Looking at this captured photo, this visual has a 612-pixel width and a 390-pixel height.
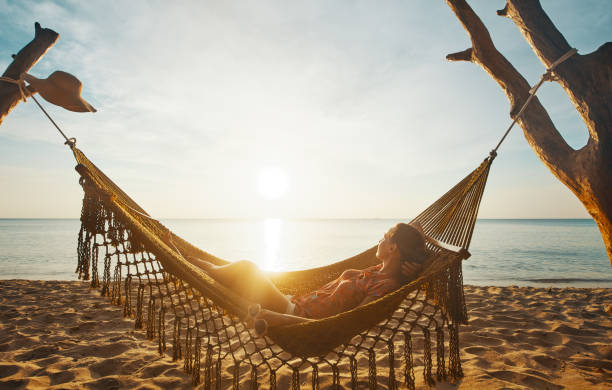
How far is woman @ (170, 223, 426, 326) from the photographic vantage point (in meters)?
1.42

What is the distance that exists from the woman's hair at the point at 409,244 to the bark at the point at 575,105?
920 mm

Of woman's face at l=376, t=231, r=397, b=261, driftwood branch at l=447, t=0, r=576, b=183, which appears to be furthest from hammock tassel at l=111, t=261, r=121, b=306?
driftwood branch at l=447, t=0, r=576, b=183

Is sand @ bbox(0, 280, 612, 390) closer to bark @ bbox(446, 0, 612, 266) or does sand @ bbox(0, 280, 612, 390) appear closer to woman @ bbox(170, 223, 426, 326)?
woman @ bbox(170, 223, 426, 326)

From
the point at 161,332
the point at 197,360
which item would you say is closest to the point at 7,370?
the point at 161,332

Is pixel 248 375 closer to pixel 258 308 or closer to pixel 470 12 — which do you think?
pixel 258 308

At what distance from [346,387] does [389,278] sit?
0.53m

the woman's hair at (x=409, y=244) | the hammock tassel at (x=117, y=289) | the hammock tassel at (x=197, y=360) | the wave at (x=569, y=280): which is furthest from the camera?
the wave at (x=569, y=280)

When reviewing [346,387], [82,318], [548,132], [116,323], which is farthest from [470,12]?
[82,318]

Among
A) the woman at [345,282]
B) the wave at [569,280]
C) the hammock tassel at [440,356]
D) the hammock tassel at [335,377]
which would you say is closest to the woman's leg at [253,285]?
the woman at [345,282]

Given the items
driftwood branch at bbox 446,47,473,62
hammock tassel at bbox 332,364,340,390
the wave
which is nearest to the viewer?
hammock tassel at bbox 332,364,340,390

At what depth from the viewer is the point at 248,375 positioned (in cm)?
158

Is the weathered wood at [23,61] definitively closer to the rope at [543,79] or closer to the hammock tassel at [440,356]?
the hammock tassel at [440,356]

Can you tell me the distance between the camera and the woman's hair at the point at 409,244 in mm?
1519

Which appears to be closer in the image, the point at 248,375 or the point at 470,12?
the point at 248,375
